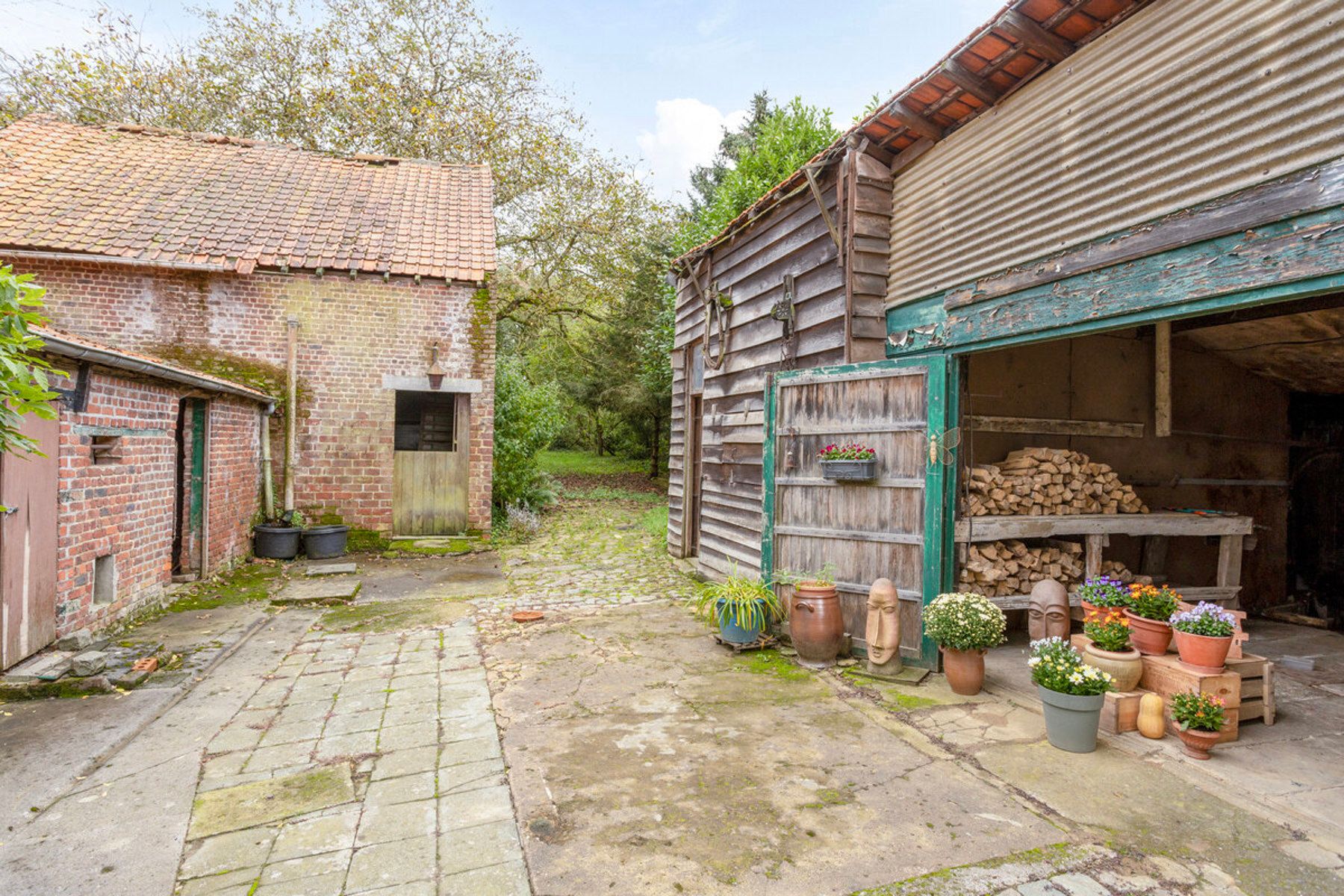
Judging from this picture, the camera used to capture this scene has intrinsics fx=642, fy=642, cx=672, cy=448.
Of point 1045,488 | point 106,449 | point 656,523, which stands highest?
point 106,449

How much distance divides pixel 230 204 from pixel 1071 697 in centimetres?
1264

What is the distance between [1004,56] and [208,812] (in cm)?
611

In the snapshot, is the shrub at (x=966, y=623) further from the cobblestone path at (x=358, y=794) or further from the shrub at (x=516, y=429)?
the shrub at (x=516, y=429)

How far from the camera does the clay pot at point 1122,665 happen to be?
3814mm

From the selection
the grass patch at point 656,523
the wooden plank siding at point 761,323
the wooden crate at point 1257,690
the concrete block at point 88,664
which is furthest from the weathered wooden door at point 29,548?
the grass patch at point 656,523

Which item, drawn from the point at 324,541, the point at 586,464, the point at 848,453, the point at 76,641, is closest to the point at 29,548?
the point at 76,641

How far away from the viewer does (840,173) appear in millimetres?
5594

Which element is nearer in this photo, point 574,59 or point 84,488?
point 84,488

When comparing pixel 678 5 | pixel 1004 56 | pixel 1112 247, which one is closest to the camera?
pixel 1112 247

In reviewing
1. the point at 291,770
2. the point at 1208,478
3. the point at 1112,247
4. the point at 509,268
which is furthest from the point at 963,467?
the point at 509,268

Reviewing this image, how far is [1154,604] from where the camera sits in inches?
160

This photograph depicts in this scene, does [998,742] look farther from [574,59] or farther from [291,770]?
[574,59]

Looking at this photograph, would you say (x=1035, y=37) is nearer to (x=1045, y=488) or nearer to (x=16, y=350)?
(x=1045, y=488)

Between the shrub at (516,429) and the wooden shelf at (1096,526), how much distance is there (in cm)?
929
